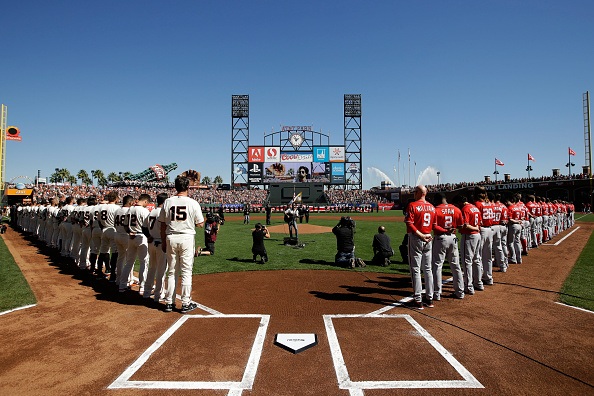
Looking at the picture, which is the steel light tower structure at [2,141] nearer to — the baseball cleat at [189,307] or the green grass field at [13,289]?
the green grass field at [13,289]

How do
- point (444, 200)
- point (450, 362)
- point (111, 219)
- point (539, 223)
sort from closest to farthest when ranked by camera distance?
point (450, 362) → point (444, 200) → point (111, 219) → point (539, 223)

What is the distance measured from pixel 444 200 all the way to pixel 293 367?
4.70 metres

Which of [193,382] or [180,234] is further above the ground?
[180,234]

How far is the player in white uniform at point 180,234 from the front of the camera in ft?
18.1

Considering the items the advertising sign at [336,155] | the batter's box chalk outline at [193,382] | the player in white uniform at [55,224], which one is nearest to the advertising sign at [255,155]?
the advertising sign at [336,155]

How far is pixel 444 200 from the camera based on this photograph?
21.3 feet

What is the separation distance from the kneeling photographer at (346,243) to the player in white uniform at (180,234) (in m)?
4.81

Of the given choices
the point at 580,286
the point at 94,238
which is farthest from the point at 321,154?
the point at 580,286

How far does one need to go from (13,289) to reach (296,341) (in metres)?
6.87

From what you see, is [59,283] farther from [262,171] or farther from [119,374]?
[262,171]

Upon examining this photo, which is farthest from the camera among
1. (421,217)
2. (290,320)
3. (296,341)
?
(421,217)

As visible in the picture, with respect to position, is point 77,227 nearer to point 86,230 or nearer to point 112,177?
point 86,230

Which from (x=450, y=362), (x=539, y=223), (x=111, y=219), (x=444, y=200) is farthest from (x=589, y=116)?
(x=111, y=219)

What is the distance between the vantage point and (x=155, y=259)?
6.23m
